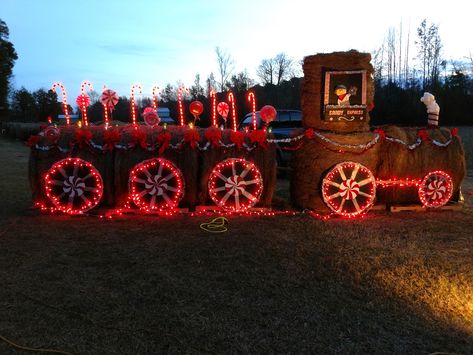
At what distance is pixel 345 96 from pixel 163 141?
10.0 feet

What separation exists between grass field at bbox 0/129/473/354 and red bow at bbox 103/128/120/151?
124 cm

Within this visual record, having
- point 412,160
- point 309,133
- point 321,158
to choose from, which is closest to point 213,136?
point 309,133

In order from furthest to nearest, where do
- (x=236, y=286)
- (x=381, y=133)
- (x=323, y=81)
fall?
(x=381, y=133)
(x=323, y=81)
(x=236, y=286)

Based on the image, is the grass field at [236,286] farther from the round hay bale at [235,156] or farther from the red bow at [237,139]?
the red bow at [237,139]

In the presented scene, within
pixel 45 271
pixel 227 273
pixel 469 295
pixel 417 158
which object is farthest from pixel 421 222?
pixel 45 271

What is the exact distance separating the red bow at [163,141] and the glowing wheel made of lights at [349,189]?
102 inches

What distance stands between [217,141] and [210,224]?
1410mm

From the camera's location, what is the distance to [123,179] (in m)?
7.16

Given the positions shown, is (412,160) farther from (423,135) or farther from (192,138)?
(192,138)

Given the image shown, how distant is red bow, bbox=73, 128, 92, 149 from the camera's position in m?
7.12

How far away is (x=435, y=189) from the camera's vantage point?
7.73 m

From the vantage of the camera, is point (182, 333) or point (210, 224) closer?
point (182, 333)

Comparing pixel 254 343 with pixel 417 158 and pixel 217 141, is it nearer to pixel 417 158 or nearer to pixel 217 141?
pixel 217 141

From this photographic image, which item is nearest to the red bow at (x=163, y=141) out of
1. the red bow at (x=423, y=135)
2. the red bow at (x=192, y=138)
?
the red bow at (x=192, y=138)
